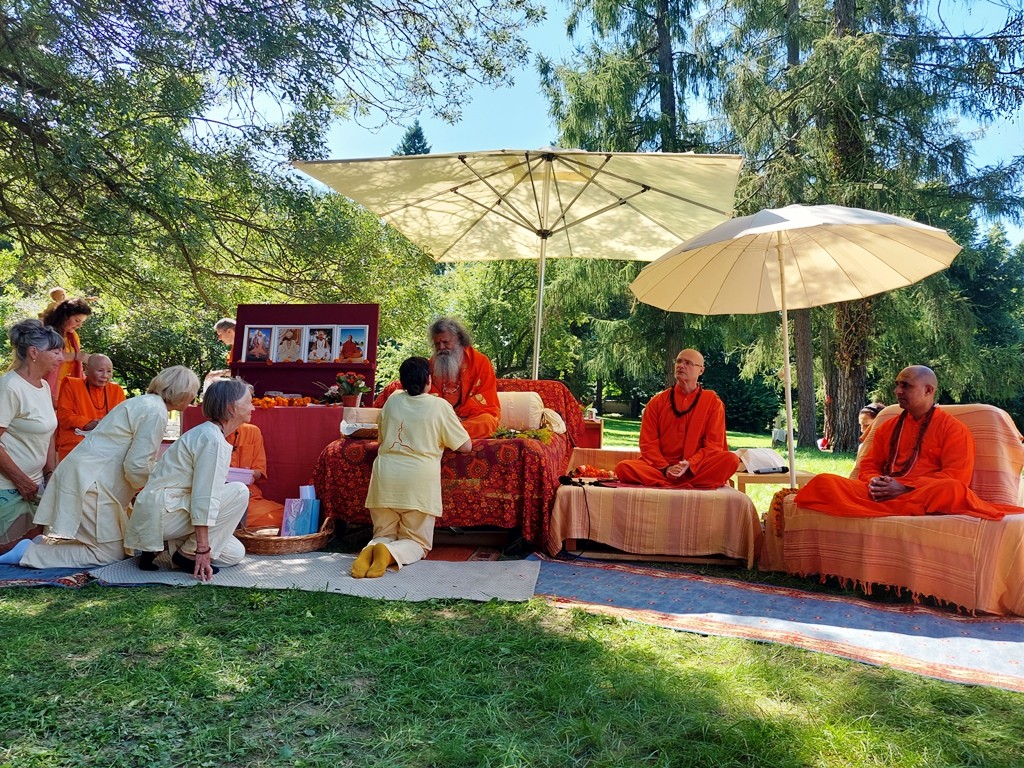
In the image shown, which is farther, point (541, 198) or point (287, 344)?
point (541, 198)

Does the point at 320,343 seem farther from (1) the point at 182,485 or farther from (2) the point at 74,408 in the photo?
(1) the point at 182,485

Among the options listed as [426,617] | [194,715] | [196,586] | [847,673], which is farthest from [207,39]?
[847,673]

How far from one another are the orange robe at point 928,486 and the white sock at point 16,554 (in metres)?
4.87

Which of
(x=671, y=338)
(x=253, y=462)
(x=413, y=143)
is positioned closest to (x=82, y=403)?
(x=253, y=462)

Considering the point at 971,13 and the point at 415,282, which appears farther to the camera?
the point at 415,282

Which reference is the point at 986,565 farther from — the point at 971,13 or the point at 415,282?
the point at 971,13

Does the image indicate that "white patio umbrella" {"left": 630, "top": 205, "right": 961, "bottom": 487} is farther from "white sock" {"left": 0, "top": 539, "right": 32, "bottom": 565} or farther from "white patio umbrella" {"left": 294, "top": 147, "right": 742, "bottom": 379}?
"white sock" {"left": 0, "top": 539, "right": 32, "bottom": 565}

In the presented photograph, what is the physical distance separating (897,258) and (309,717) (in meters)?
5.06

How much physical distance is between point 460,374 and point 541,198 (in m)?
2.40

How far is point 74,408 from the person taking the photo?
5527mm

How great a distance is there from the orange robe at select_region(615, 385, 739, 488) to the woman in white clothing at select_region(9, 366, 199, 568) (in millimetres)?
3308

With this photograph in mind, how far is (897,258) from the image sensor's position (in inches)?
206

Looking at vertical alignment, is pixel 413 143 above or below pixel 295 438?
above

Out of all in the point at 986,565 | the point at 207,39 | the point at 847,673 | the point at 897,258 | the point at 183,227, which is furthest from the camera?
the point at 183,227
